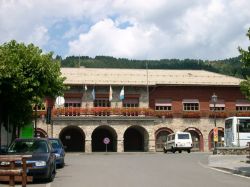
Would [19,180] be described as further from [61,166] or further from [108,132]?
[108,132]

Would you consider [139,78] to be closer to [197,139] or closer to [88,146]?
[197,139]

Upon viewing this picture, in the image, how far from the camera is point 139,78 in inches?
2185

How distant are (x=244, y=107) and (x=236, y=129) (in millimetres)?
15883


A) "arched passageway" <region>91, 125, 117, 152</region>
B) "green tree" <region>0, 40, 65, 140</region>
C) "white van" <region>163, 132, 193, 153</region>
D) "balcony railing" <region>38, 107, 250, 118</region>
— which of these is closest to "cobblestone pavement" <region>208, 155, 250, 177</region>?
A: "green tree" <region>0, 40, 65, 140</region>

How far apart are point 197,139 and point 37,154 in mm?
37890

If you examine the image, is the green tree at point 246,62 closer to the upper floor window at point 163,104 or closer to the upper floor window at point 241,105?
the upper floor window at point 163,104

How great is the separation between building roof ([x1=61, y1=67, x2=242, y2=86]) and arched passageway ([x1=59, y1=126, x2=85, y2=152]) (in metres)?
5.36

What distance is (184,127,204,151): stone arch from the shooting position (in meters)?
52.7

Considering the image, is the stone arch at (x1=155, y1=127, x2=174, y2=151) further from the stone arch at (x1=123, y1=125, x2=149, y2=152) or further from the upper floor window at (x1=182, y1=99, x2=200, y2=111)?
the upper floor window at (x1=182, y1=99, x2=200, y2=111)

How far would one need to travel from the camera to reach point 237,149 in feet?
112

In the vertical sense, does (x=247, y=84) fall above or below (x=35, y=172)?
above

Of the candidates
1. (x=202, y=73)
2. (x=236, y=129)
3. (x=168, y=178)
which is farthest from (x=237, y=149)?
(x=202, y=73)

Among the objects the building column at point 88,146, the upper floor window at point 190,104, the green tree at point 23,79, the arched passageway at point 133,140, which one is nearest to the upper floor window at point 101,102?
the arched passageway at point 133,140

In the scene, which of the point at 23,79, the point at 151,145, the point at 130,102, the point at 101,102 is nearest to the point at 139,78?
the point at 130,102
